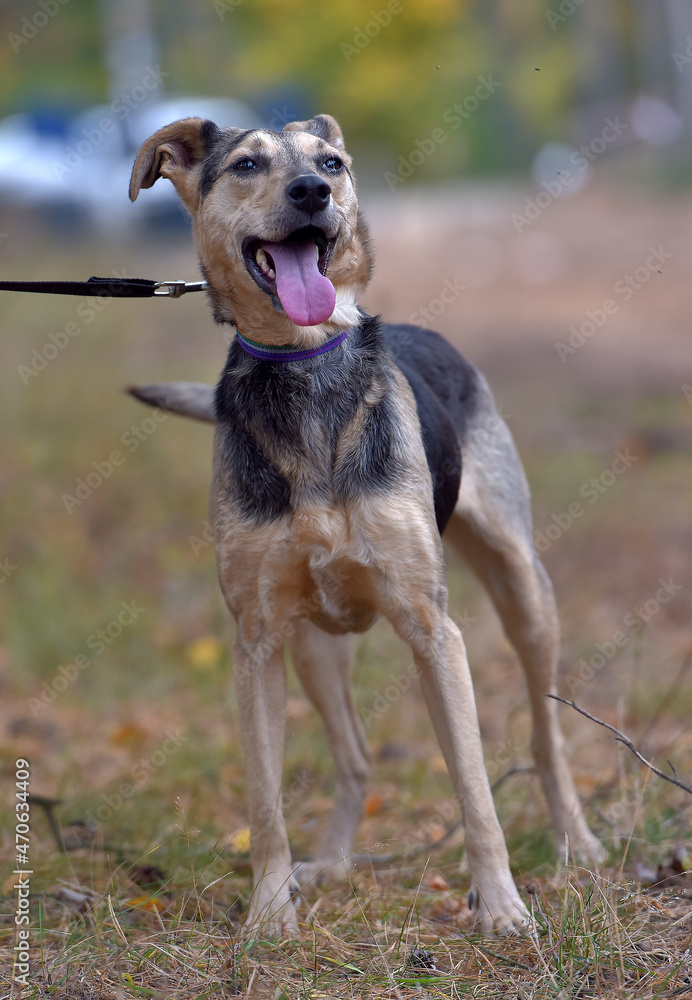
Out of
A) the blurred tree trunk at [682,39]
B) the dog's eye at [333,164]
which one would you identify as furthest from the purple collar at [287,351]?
the blurred tree trunk at [682,39]

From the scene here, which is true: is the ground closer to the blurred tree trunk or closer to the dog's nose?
the dog's nose

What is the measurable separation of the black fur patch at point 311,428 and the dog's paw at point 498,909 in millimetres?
1277

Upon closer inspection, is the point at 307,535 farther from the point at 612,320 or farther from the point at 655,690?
the point at 612,320

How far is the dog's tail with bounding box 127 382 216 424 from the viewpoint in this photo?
14.6 ft

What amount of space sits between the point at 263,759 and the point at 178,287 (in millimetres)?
1713

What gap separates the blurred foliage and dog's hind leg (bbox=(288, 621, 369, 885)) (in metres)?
32.9

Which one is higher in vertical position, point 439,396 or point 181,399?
point 181,399

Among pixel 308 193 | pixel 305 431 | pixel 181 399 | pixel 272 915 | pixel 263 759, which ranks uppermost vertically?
pixel 308 193

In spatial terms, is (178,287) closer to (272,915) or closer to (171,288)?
(171,288)

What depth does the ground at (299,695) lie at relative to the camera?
10.4 feet

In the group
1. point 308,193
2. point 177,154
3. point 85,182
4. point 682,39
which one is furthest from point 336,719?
point 682,39

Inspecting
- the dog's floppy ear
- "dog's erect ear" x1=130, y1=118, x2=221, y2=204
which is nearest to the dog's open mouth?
"dog's erect ear" x1=130, y1=118, x2=221, y2=204

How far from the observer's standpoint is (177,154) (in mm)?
3881

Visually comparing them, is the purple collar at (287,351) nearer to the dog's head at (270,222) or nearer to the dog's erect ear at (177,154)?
the dog's head at (270,222)
